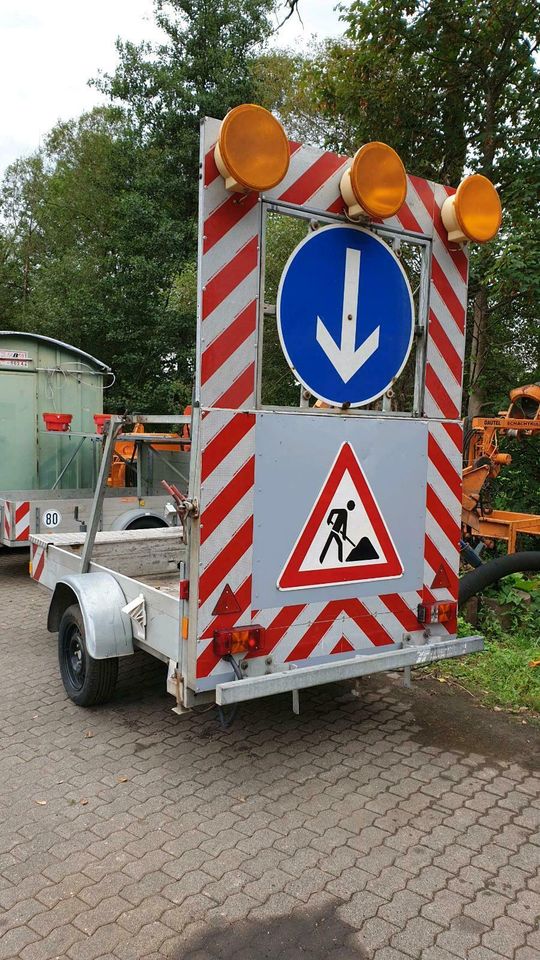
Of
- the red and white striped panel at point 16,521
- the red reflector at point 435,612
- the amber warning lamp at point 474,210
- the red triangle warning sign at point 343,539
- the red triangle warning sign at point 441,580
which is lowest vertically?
the red and white striped panel at point 16,521

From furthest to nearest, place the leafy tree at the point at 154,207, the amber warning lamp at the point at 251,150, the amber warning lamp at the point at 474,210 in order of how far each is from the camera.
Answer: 1. the leafy tree at the point at 154,207
2. the amber warning lamp at the point at 474,210
3. the amber warning lamp at the point at 251,150

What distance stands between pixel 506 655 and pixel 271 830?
2.74m

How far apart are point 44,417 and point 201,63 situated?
1424 centimetres

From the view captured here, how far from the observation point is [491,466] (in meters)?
7.22

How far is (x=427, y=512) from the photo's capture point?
3.85 m

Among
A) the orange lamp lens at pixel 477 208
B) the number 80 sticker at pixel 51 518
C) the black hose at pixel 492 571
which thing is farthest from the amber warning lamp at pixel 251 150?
the number 80 sticker at pixel 51 518

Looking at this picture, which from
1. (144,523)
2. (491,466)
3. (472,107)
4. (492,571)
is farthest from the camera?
(472,107)

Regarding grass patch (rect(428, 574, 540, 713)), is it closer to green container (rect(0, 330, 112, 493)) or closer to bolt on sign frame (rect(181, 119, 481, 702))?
bolt on sign frame (rect(181, 119, 481, 702))

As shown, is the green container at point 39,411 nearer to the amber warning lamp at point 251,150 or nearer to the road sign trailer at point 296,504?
the road sign trailer at point 296,504

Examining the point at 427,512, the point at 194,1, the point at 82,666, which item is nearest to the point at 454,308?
the point at 427,512

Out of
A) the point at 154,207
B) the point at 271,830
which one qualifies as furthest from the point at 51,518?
the point at 154,207

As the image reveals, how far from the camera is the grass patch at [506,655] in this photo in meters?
4.52

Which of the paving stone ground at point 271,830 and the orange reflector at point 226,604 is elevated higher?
the orange reflector at point 226,604

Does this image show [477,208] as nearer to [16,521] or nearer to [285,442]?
[285,442]
